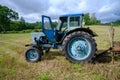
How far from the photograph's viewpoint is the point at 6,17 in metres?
67.3

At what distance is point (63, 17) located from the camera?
29.8ft

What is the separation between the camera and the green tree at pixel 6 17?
6544cm

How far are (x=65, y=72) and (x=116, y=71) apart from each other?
5.74ft

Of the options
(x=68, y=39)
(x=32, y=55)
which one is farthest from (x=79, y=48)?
(x=32, y=55)

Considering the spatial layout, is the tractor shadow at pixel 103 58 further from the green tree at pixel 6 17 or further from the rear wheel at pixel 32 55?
the green tree at pixel 6 17

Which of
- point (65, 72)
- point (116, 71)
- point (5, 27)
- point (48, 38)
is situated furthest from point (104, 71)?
point (5, 27)

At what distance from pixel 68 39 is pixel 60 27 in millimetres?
1285

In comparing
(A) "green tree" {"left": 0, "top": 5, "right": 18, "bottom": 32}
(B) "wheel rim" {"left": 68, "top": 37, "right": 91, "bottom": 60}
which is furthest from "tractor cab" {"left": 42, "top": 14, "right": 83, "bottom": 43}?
(A) "green tree" {"left": 0, "top": 5, "right": 18, "bottom": 32}

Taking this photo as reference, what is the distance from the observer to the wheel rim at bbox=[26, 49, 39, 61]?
9094 mm

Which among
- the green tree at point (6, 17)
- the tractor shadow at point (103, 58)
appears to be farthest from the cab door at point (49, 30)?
the green tree at point (6, 17)

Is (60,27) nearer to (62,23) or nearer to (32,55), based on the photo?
(62,23)

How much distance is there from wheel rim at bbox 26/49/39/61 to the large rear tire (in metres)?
1.52

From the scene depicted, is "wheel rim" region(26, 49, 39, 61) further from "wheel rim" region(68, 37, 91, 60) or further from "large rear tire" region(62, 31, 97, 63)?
"wheel rim" region(68, 37, 91, 60)

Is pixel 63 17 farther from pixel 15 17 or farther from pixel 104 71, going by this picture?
pixel 15 17
